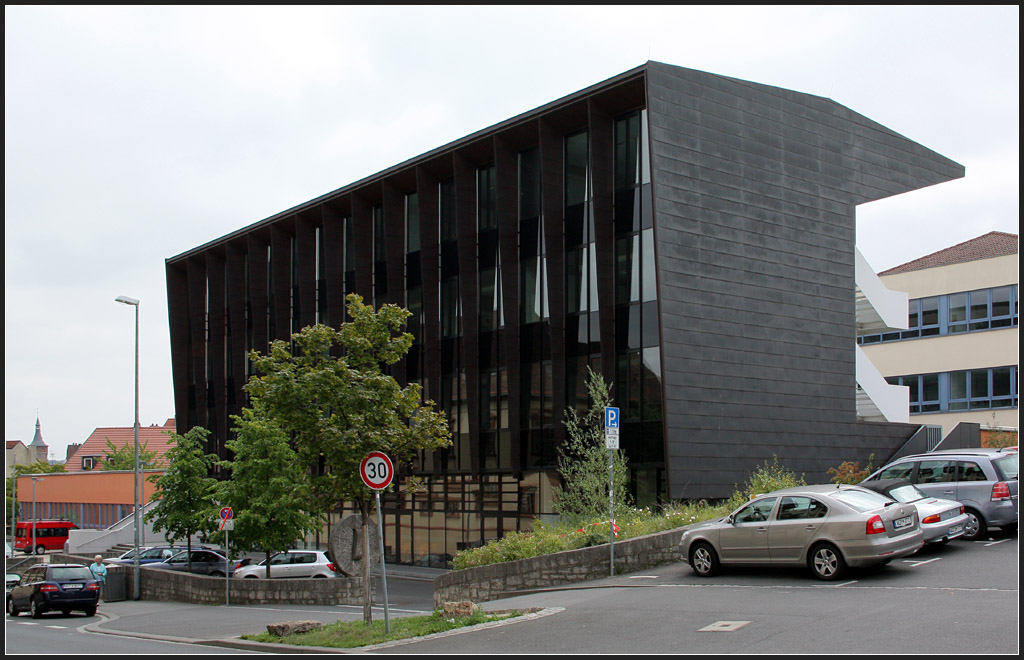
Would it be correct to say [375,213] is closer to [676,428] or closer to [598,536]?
[676,428]

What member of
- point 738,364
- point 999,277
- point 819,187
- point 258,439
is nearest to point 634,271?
point 738,364

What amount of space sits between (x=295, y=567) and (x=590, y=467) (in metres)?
13.7

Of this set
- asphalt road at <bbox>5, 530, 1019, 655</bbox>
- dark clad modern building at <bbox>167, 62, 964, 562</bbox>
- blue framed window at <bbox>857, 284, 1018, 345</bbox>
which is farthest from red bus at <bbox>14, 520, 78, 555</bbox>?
blue framed window at <bbox>857, 284, 1018, 345</bbox>

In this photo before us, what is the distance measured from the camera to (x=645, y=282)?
94.2 ft

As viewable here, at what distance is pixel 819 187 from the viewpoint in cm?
3138

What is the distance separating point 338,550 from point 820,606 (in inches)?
1053

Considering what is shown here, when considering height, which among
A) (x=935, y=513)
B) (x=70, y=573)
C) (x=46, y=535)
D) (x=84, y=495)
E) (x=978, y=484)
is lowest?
(x=46, y=535)

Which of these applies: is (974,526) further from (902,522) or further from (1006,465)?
(902,522)

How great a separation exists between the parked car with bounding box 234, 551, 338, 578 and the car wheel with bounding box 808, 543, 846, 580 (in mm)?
21966

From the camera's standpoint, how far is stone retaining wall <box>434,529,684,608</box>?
19.7m

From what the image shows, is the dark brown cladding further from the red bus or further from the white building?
the red bus

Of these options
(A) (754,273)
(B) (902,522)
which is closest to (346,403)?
(B) (902,522)

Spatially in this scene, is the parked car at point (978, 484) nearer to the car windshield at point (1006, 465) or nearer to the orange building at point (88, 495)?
the car windshield at point (1006, 465)

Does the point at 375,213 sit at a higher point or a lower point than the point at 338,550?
higher
